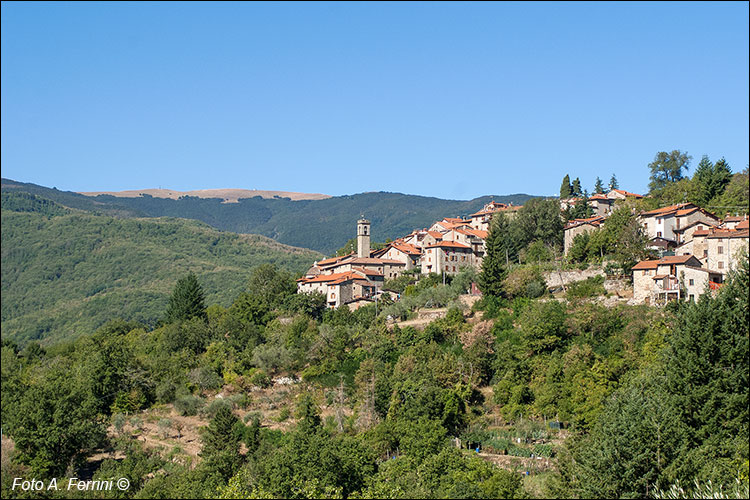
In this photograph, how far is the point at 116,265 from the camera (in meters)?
116

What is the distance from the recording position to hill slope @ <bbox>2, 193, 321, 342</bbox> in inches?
3285

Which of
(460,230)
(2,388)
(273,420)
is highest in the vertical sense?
(460,230)

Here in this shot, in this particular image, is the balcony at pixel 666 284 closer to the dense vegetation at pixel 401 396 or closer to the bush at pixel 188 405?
the dense vegetation at pixel 401 396

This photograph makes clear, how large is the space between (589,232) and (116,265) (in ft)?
265

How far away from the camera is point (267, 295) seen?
5700 centimetres

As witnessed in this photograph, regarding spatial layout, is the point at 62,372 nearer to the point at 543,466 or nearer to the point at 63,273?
the point at 543,466

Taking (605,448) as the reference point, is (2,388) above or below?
above

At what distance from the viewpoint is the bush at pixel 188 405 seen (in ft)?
146

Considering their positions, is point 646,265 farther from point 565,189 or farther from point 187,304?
point 187,304

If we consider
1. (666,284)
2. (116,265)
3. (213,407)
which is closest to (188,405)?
(213,407)

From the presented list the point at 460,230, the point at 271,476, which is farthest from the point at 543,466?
the point at 460,230

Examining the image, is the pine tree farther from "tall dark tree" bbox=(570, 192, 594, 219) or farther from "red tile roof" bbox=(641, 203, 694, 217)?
"red tile roof" bbox=(641, 203, 694, 217)

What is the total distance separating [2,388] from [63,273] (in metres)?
87.3

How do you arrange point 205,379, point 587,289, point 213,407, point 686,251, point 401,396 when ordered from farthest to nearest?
point 205,379 → point 587,289 → point 213,407 → point 401,396 → point 686,251
